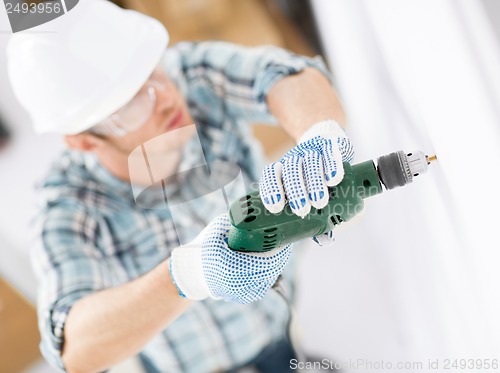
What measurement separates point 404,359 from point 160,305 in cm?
72

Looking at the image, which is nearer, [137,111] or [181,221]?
[137,111]

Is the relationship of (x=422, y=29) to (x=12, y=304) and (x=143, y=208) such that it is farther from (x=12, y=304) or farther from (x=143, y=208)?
(x=12, y=304)

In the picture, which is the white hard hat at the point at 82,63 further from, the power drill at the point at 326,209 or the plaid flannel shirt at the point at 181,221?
the power drill at the point at 326,209

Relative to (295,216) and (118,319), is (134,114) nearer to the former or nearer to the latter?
(118,319)

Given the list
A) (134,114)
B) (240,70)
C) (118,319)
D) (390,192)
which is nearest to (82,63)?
(134,114)

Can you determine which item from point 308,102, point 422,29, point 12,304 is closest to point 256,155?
point 308,102

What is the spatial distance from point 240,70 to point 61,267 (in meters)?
0.58

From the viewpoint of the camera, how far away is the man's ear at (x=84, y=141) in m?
1.18

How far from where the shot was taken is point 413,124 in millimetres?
906

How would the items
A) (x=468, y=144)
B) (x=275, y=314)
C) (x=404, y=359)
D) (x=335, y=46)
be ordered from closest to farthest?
(x=468, y=144) < (x=404, y=359) < (x=275, y=314) < (x=335, y=46)

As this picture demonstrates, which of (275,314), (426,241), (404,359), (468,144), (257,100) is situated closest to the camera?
(468,144)

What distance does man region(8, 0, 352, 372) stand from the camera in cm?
84

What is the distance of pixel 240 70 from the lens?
48.6 inches

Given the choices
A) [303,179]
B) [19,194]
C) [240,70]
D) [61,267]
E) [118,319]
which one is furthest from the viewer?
[19,194]
